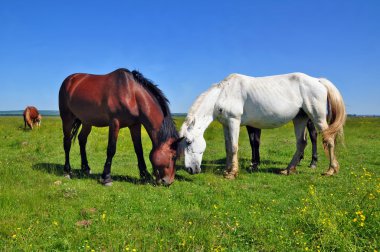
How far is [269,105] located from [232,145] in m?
1.38

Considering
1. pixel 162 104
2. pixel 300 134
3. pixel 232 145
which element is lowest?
pixel 232 145

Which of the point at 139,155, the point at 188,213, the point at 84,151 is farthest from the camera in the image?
the point at 84,151

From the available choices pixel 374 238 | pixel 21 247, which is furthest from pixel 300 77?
pixel 21 247

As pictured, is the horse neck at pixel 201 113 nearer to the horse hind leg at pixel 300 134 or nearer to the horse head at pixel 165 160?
the horse head at pixel 165 160

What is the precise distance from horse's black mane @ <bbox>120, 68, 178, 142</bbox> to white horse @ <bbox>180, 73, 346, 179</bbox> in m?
0.70

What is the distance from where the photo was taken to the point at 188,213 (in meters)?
4.80

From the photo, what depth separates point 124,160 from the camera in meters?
11.0

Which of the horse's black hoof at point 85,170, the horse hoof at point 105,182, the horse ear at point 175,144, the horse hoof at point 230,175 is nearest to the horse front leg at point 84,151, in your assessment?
the horse's black hoof at point 85,170

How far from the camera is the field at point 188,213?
3768mm

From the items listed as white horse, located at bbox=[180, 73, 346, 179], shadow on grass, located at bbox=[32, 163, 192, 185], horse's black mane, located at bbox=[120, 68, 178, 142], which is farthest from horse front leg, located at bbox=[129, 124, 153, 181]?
white horse, located at bbox=[180, 73, 346, 179]

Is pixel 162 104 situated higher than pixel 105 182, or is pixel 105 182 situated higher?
pixel 162 104

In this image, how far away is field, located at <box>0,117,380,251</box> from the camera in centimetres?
377

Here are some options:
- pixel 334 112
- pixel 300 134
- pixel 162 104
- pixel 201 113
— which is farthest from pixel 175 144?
pixel 334 112

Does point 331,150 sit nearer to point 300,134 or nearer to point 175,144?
point 300,134
